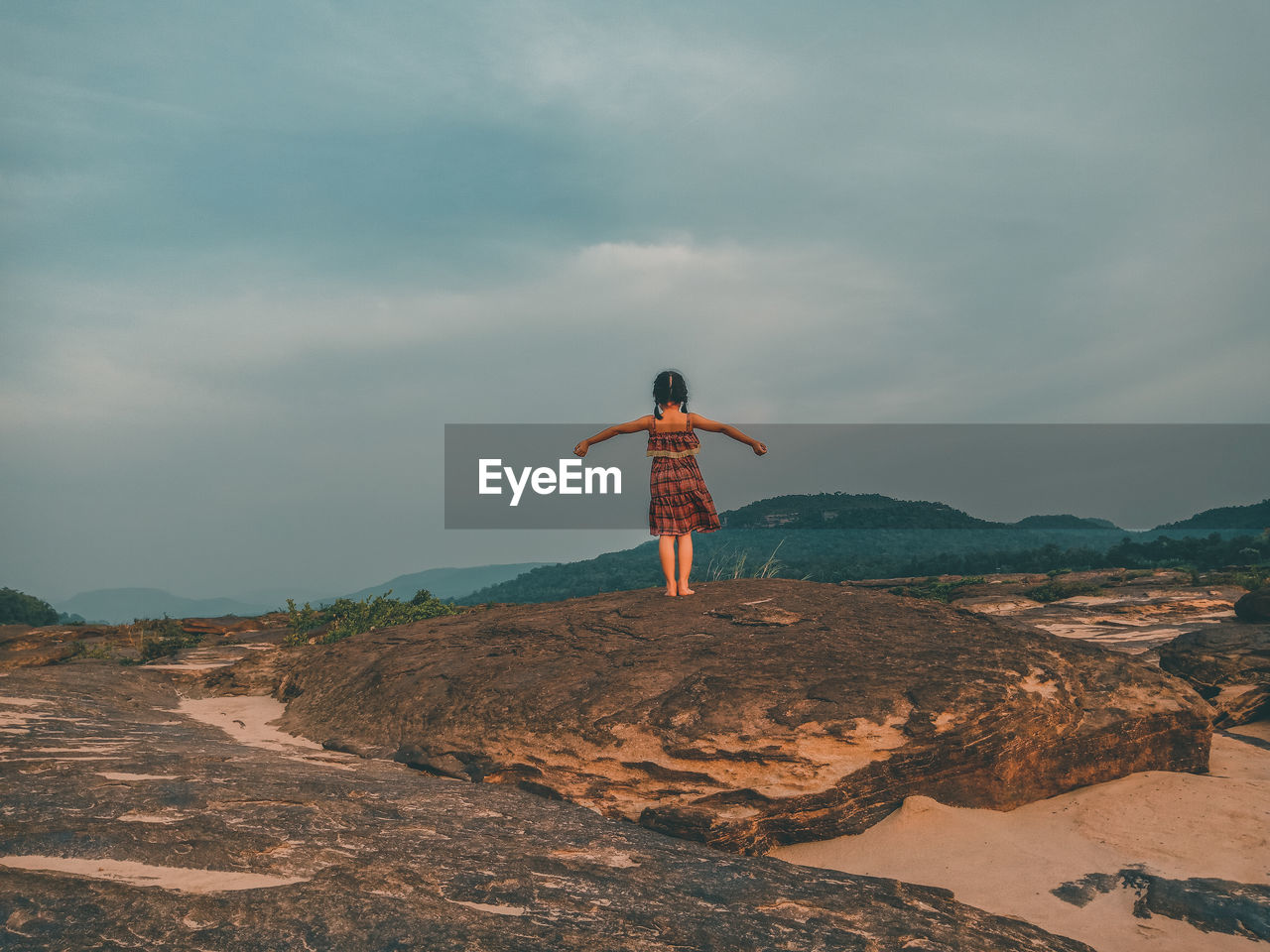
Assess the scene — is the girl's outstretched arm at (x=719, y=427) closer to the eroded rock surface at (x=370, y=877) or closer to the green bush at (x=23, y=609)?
the eroded rock surface at (x=370, y=877)

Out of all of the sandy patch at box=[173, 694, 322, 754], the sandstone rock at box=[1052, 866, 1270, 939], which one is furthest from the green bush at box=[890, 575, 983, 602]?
the sandstone rock at box=[1052, 866, 1270, 939]

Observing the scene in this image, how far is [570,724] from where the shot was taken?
5.95 metres

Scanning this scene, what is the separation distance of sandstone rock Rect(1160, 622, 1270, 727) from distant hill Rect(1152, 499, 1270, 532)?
226 feet

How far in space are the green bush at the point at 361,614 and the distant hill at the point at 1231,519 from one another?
7359cm

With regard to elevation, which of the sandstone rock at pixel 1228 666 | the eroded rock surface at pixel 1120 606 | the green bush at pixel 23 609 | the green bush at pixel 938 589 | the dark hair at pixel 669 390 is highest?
the dark hair at pixel 669 390

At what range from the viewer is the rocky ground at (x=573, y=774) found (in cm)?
306

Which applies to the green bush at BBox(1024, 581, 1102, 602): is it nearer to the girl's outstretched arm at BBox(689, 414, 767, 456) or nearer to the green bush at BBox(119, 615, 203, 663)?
the girl's outstretched arm at BBox(689, 414, 767, 456)

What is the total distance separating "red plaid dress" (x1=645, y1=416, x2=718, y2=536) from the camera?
8.59 metres

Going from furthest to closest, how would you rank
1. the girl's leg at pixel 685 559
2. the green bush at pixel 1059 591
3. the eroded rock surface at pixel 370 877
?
the green bush at pixel 1059 591, the girl's leg at pixel 685 559, the eroded rock surface at pixel 370 877

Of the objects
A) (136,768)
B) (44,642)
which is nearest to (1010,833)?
(136,768)

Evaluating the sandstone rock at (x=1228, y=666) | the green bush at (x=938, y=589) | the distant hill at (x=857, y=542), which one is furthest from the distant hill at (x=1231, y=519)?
the sandstone rock at (x=1228, y=666)

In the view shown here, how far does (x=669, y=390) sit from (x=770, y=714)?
4.09 metres

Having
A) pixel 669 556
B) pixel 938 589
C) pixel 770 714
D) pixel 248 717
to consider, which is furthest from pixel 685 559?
pixel 938 589

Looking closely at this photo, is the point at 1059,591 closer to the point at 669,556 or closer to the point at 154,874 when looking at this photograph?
the point at 669,556
